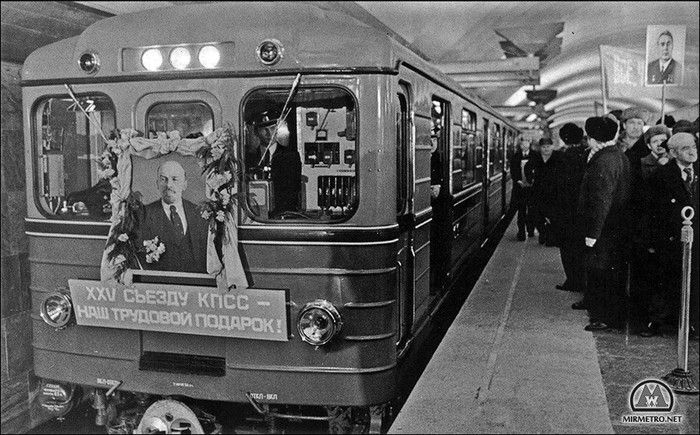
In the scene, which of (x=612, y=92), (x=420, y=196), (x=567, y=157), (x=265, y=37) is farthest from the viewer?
(x=567, y=157)

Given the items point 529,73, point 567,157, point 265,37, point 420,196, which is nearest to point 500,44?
point 529,73

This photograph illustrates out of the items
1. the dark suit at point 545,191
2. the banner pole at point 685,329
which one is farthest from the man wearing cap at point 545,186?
the banner pole at point 685,329

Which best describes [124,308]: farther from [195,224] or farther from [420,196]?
[420,196]

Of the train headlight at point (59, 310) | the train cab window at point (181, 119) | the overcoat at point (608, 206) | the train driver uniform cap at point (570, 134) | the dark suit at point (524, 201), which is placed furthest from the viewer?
the dark suit at point (524, 201)

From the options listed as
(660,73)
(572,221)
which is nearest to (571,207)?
(572,221)

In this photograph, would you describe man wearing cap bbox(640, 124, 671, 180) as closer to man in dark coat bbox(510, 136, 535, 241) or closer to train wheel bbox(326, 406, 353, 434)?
train wheel bbox(326, 406, 353, 434)

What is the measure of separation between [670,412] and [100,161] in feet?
12.1

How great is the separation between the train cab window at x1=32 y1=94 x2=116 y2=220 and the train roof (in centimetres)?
25

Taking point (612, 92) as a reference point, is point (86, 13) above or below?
above

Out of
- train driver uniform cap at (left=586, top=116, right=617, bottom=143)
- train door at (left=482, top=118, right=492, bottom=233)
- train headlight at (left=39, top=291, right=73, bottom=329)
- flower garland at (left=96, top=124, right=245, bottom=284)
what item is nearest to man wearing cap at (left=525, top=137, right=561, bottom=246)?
train door at (left=482, top=118, right=492, bottom=233)

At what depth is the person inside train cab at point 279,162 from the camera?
388 cm

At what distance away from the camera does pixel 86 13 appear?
5.43 meters

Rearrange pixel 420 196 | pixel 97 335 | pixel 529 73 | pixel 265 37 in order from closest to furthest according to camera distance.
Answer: pixel 265 37 < pixel 97 335 < pixel 420 196 < pixel 529 73

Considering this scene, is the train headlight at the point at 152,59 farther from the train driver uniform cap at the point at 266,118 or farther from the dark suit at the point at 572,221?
the dark suit at the point at 572,221
